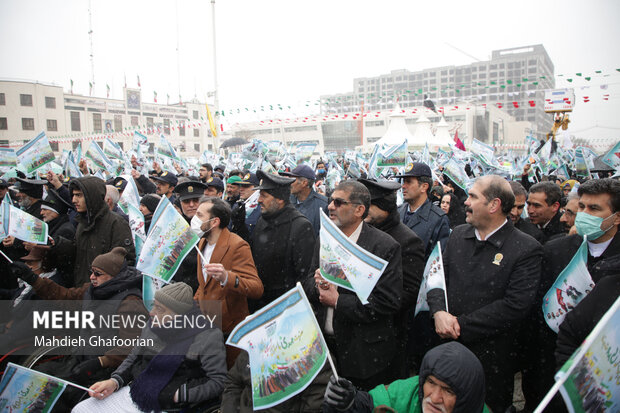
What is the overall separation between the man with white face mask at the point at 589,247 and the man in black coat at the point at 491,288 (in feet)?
1.15

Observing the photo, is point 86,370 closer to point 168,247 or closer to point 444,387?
point 168,247

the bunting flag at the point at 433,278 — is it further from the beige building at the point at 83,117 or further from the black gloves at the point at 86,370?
the beige building at the point at 83,117

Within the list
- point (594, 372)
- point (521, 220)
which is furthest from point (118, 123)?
point (594, 372)

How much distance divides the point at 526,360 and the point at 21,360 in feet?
14.4

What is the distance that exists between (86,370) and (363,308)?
2.20 m

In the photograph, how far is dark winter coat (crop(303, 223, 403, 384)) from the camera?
105 inches

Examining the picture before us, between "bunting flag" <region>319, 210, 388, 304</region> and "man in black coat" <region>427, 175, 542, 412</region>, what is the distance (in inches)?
29.8

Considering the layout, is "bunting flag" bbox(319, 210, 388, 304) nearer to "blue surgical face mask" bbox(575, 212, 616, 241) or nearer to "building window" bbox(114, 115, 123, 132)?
"blue surgical face mask" bbox(575, 212, 616, 241)

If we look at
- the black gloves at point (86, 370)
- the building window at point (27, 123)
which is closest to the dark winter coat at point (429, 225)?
the black gloves at point (86, 370)

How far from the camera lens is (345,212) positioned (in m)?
2.85

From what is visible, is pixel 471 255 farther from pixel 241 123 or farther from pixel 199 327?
pixel 241 123

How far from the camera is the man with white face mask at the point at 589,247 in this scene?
2.64 metres

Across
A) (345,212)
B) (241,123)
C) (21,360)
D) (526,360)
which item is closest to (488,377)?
(526,360)

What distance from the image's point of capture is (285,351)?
6.72 feet
